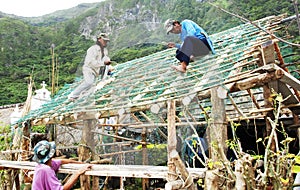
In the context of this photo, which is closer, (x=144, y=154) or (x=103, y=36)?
(x=103, y=36)

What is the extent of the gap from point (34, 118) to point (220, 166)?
456 cm

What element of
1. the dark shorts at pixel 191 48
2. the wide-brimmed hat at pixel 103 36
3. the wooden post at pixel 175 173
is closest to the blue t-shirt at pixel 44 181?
the wooden post at pixel 175 173

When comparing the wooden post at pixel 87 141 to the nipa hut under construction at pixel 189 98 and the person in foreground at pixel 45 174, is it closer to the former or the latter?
the nipa hut under construction at pixel 189 98

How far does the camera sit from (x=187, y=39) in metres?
3.21

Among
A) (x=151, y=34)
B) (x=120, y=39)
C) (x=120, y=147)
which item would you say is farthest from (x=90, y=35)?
(x=120, y=147)

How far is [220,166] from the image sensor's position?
277cm

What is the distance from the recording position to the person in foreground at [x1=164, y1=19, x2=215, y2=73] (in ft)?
10.5

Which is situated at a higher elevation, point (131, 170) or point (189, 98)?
point (189, 98)

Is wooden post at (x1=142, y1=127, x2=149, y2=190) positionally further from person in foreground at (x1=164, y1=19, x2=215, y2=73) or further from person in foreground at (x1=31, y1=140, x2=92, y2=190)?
person in foreground at (x1=164, y1=19, x2=215, y2=73)

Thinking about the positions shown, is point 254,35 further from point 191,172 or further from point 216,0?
point 191,172

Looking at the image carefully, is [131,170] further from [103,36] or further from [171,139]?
[103,36]

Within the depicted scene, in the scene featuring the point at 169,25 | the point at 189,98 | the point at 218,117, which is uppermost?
the point at 169,25

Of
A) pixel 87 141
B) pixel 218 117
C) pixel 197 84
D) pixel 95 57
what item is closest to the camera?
pixel 197 84

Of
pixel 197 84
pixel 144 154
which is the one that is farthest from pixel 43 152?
pixel 144 154
